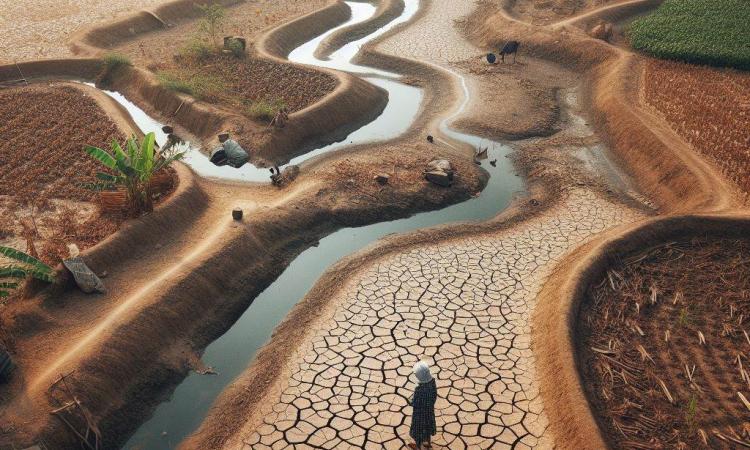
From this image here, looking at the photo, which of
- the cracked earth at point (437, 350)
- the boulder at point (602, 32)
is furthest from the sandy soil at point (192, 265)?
the boulder at point (602, 32)

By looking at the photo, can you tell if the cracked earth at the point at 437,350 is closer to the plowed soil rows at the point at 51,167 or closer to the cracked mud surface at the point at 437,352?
the cracked mud surface at the point at 437,352

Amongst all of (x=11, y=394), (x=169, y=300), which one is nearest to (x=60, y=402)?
(x=11, y=394)

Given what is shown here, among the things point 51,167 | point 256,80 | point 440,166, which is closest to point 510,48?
point 440,166

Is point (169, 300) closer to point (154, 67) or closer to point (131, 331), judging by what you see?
point (131, 331)

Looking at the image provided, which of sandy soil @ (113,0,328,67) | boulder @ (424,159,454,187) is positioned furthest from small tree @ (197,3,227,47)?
boulder @ (424,159,454,187)

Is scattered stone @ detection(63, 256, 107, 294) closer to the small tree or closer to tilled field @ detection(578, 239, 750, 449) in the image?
tilled field @ detection(578, 239, 750, 449)
